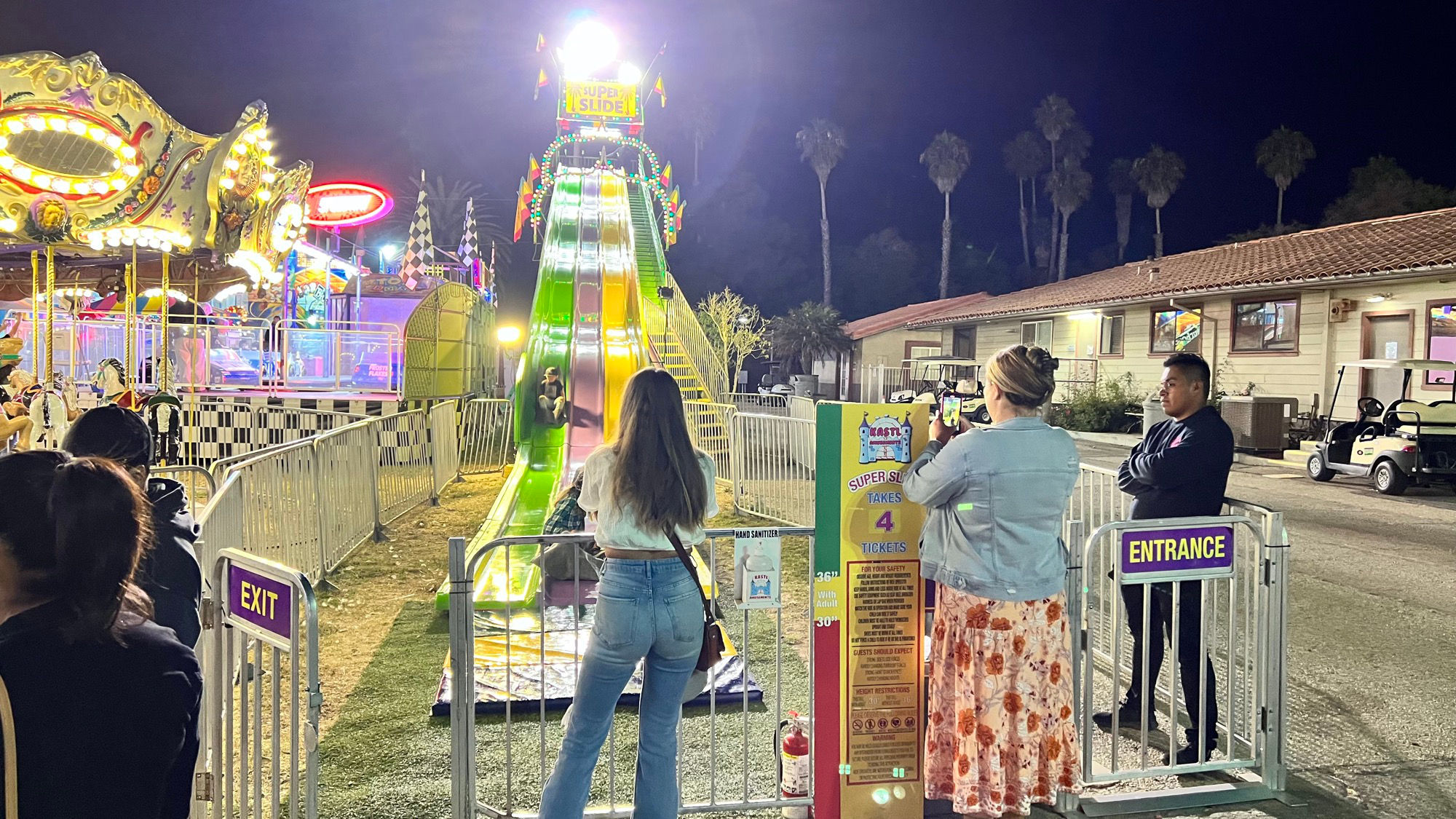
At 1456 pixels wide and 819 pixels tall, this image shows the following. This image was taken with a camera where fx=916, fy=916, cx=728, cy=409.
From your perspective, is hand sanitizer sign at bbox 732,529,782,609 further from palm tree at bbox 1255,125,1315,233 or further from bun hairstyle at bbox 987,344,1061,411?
palm tree at bbox 1255,125,1315,233

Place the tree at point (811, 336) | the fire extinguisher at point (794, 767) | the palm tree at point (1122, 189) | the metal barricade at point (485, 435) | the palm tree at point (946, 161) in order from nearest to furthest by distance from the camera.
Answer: the fire extinguisher at point (794, 767), the metal barricade at point (485, 435), the tree at point (811, 336), the palm tree at point (946, 161), the palm tree at point (1122, 189)

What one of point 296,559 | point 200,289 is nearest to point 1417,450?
point 296,559

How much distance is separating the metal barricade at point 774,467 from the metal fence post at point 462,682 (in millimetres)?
7742

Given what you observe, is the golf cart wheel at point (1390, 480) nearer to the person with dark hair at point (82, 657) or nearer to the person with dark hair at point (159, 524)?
the person with dark hair at point (159, 524)

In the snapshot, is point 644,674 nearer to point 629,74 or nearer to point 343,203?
point 343,203

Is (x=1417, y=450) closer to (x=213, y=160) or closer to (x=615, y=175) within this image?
(x=615, y=175)

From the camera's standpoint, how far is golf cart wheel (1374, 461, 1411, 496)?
1303cm

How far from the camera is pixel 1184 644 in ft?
14.2

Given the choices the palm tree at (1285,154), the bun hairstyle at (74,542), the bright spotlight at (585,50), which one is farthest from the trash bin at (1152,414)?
the palm tree at (1285,154)

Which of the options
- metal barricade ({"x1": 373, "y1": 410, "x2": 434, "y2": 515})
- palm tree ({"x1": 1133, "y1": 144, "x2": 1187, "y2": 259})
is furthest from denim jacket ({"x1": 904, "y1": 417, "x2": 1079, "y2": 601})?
palm tree ({"x1": 1133, "y1": 144, "x2": 1187, "y2": 259})

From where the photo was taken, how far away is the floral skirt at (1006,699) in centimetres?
348

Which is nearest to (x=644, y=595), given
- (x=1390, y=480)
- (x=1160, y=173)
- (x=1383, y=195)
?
(x=1390, y=480)

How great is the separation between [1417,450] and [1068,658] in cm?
1261

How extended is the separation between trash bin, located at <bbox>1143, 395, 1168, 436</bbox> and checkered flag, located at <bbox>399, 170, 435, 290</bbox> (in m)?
20.1
